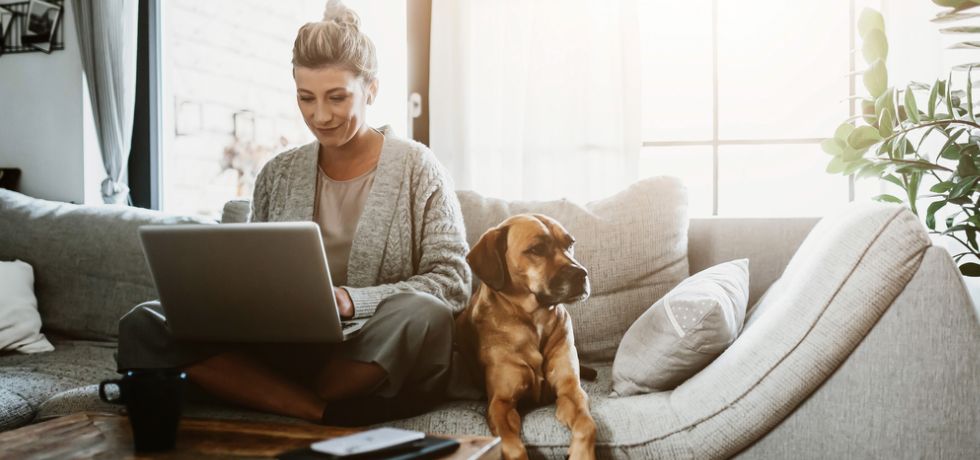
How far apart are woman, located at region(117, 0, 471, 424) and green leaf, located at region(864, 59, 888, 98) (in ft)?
3.93

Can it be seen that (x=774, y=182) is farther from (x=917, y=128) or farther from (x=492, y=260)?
(x=492, y=260)

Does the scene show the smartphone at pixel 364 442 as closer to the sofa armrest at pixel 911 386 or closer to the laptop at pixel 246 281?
the laptop at pixel 246 281

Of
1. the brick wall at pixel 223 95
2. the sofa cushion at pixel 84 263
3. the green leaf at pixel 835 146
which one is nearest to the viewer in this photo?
the green leaf at pixel 835 146

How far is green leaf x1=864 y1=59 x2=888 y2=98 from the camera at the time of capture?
77.3 inches

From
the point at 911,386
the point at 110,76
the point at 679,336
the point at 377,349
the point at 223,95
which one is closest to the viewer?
the point at 911,386

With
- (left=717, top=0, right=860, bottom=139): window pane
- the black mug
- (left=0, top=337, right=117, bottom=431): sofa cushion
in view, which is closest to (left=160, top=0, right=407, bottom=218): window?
(left=0, top=337, right=117, bottom=431): sofa cushion

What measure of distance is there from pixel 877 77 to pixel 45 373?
233cm

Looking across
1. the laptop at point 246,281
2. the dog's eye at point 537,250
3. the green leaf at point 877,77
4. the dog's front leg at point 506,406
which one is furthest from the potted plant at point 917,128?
the laptop at point 246,281

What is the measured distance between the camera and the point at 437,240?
169cm

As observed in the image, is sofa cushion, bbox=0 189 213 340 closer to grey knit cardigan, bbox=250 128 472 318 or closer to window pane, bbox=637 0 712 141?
grey knit cardigan, bbox=250 128 472 318

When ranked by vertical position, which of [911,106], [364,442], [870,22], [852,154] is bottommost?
[364,442]

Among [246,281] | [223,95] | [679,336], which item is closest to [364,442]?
[246,281]

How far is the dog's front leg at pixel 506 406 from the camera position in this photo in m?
1.28

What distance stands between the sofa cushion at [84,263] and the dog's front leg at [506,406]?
1210 millimetres
